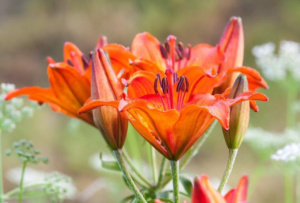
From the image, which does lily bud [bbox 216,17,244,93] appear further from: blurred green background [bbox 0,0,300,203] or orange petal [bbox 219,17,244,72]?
blurred green background [bbox 0,0,300,203]

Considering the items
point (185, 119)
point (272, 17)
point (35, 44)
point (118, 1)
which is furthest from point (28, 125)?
point (185, 119)

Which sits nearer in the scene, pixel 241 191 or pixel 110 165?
pixel 241 191

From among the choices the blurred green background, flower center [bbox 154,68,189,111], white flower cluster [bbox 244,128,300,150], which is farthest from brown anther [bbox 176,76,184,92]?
the blurred green background

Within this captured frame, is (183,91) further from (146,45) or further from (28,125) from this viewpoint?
(28,125)

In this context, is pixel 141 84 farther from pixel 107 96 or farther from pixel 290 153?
pixel 290 153

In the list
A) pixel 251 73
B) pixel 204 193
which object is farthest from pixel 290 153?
pixel 204 193

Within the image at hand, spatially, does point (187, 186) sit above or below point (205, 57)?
below

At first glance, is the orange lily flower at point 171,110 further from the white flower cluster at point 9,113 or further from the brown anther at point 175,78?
the white flower cluster at point 9,113
